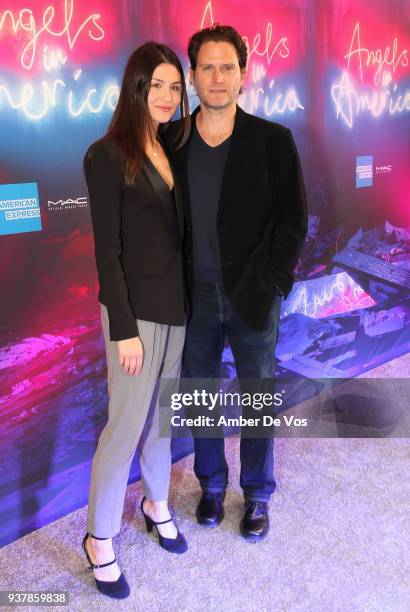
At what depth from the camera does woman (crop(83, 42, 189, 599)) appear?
60.2 inches

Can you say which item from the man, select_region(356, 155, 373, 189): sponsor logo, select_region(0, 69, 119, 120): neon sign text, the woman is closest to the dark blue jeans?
the man

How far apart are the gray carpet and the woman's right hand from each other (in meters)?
0.77

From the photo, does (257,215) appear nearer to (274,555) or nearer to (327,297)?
(274,555)

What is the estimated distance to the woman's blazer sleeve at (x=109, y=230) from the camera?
1512 mm

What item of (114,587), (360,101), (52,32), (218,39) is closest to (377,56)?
(360,101)

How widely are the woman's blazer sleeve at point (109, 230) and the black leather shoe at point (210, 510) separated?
2.96 ft

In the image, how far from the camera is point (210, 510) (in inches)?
83.7

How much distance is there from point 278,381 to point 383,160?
145cm

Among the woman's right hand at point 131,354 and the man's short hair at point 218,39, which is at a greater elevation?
the man's short hair at point 218,39

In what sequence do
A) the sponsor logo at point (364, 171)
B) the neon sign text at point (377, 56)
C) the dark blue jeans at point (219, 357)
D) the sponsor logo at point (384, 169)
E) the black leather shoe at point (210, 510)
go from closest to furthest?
the dark blue jeans at point (219, 357) < the black leather shoe at point (210, 510) < the neon sign text at point (377, 56) < the sponsor logo at point (364, 171) < the sponsor logo at point (384, 169)

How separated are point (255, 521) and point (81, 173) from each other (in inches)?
57.3

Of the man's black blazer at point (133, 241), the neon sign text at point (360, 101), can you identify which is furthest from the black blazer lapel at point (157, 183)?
the neon sign text at point (360, 101)

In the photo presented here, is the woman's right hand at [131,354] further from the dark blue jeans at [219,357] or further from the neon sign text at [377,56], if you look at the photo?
the neon sign text at [377,56]

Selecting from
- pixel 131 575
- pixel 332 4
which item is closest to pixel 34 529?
pixel 131 575
